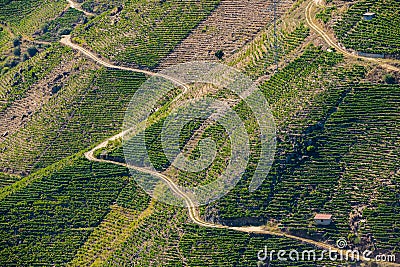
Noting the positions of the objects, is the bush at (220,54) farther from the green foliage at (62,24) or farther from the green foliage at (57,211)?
the green foliage at (62,24)

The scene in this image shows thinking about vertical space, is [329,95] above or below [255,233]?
above

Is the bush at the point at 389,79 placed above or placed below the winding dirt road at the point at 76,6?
above

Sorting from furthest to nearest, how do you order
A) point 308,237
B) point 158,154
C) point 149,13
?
1. point 149,13
2. point 158,154
3. point 308,237

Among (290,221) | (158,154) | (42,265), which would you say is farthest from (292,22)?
(42,265)

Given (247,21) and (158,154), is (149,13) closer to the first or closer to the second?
(247,21)

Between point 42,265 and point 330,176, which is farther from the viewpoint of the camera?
point 42,265

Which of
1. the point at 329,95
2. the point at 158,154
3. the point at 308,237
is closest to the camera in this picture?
the point at 308,237

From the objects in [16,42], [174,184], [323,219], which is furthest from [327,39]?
[16,42]

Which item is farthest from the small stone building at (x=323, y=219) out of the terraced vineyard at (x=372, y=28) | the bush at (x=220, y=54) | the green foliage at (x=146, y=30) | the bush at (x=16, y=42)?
the bush at (x=16, y=42)

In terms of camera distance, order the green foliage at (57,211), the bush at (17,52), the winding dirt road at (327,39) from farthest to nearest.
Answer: the bush at (17,52) → the green foliage at (57,211) → the winding dirt road at (327,39)

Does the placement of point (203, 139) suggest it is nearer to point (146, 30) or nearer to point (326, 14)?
point (326, 14)
